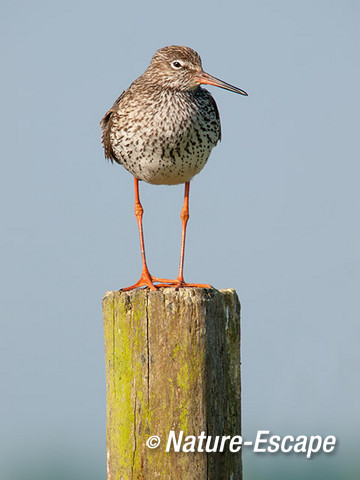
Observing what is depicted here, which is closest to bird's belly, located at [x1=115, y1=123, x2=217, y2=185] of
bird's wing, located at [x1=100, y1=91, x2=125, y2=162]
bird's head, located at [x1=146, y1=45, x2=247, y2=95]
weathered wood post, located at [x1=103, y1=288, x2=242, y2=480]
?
bird's wing, located at [x1=100, y1=91, x2=125, y2=162]

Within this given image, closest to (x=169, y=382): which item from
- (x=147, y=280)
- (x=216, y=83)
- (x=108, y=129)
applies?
(x=147, y=280)

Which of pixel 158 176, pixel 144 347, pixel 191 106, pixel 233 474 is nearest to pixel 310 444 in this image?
pixel 233 474

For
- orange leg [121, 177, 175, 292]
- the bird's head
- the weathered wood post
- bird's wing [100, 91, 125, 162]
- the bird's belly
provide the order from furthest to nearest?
bird's wing [100, 91, 125, 162]
the bird's head
the bird's belly
orange leg [121, 177, 175, 292]
the weathered wood post

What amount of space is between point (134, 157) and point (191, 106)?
2.93ft

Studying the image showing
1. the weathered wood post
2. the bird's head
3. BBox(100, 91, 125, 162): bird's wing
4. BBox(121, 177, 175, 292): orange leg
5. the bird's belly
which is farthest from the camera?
BBox(100, 91, 125, 162): bird's wing

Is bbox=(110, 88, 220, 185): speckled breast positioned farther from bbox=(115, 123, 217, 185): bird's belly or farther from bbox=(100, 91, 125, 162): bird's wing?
bbox=(100, 91, 125, 162): bird's wing

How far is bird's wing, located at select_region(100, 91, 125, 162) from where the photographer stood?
28.9ft

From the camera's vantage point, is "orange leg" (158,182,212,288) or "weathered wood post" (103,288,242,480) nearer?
"weathered wood post" (103,288,242,480)

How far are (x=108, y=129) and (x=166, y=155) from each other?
1.08 m

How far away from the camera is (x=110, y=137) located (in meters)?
8.70

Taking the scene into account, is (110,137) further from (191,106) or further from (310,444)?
(310,444)

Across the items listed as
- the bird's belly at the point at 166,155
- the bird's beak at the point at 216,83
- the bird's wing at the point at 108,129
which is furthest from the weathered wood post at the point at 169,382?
the bird's wing at the point at 108,129

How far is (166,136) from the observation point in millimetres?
8148

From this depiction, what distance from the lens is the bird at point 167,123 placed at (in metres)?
8.19
